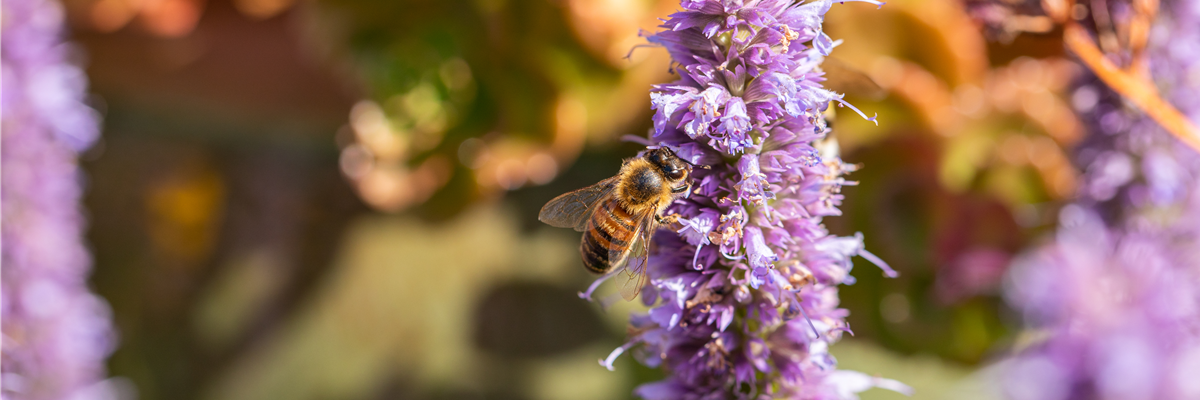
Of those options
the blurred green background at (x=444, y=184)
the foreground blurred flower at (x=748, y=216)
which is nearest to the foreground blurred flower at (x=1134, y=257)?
the blurred green background at (x=444, y=184)

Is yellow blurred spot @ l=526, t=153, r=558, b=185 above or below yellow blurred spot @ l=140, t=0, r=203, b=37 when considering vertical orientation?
below

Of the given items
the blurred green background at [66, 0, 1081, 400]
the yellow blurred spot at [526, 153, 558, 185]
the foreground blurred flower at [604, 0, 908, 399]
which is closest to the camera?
the foreground blurred flower at [604, 0, 908, 399]

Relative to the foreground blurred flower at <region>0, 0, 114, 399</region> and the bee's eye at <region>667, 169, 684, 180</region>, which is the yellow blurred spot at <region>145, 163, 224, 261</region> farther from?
the bee's eye at <region>667, 169, 684, 180</region>

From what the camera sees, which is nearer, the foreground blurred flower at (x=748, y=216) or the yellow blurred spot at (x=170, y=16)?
the foreground blurred flower at (x=748, y=216)

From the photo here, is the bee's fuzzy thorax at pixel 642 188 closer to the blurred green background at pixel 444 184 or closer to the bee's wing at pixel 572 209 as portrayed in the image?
the bee's wing at pixel 572 209

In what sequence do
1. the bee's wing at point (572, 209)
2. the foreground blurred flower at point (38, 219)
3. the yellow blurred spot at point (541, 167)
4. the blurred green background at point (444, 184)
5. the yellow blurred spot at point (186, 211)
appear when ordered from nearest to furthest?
1. the bee's wing at point (572, 209)
2. the foreground blurred flower at point (38, 219)
3. the blurred green background at point (444, 184)
4. the yellow blurred spot at point (541, 167)
5. the yellow blurred spot at point (186, 211)

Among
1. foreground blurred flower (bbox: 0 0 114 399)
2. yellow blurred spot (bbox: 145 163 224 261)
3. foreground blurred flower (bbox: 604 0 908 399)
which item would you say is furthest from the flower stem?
yellow blurred spot (bbox: 145 163 224 261)

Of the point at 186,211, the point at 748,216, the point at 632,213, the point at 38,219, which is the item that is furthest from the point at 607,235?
the point at 186,211
